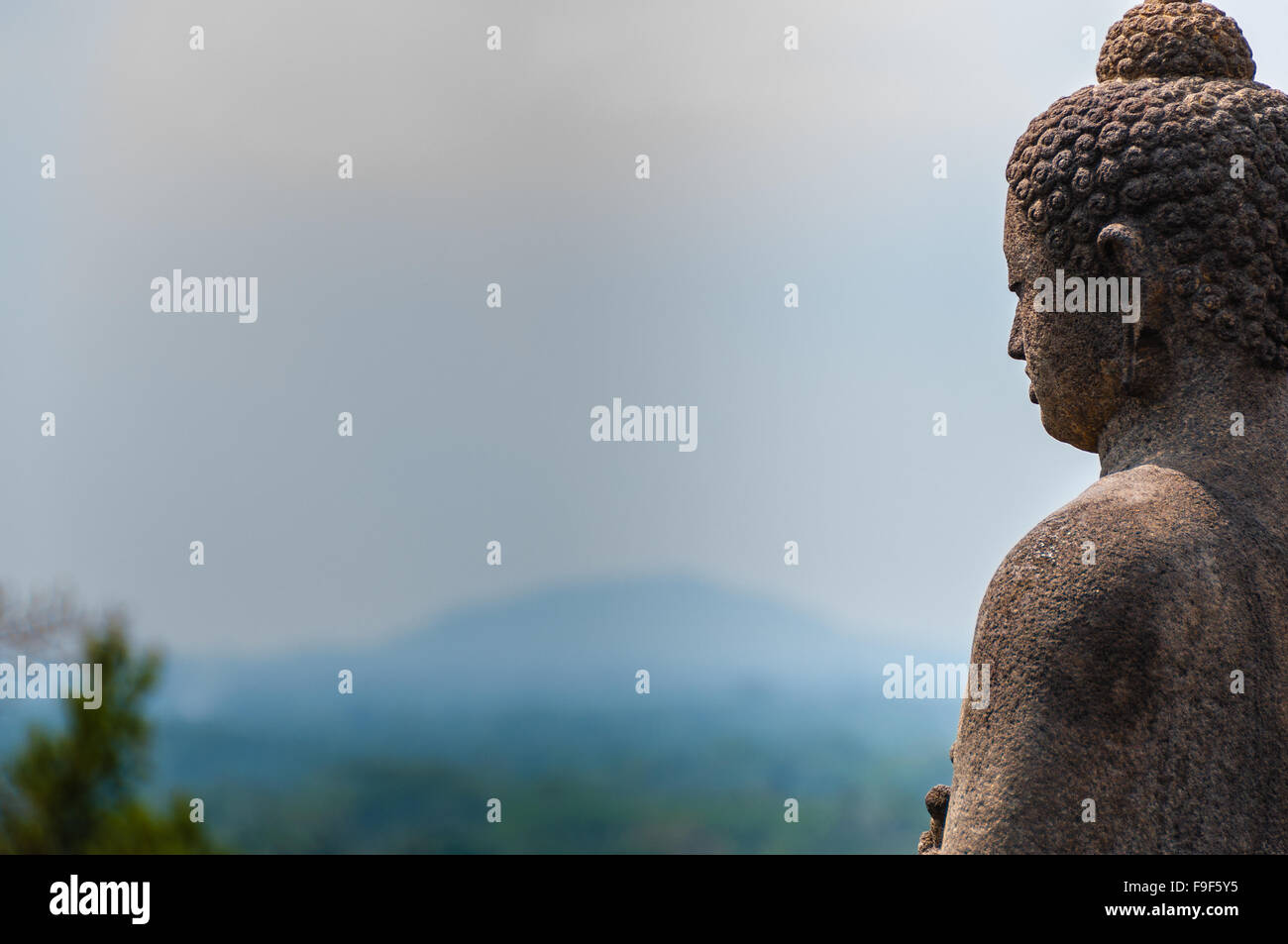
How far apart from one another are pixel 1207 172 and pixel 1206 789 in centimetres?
214

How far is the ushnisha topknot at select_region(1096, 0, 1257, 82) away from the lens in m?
4.93

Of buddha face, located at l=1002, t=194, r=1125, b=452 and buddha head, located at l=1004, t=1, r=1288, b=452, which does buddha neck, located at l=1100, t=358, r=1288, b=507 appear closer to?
buddha head, located at l=1004, t=1, r=1288, b=452

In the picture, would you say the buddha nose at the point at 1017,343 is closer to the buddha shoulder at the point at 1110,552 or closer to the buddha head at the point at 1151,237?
the buddha head at the point at 1151,237

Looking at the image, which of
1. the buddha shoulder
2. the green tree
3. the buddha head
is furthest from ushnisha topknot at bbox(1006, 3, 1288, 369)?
the green tree

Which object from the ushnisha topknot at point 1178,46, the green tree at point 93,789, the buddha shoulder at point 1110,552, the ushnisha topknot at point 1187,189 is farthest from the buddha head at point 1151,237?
the green tree at point 93,789

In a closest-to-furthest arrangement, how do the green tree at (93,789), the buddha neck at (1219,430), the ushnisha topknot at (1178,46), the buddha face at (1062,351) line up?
the buddha neck at (1219,430) < the buddha face at (1062,351) < the ushnisha topknot at (1178,46) < the green tree at (93,789)

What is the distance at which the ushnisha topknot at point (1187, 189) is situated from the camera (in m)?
4.57

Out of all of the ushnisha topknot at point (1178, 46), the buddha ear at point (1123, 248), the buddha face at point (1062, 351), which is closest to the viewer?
the buddha ear at point (1123, 248)

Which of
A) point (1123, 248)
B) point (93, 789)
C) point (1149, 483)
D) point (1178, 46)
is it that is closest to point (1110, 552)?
point (1149, 483)

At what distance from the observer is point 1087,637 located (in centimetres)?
398

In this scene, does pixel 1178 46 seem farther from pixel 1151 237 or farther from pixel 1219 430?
pixel 1219 430

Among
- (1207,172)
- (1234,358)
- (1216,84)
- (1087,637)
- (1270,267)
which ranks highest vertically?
(1216,84)
